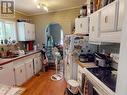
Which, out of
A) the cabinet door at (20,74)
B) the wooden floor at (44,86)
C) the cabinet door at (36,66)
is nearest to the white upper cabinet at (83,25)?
the wooden floor at (44,86)

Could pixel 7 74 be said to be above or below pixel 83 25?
below

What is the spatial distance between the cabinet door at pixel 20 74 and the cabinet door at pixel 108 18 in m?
2.51

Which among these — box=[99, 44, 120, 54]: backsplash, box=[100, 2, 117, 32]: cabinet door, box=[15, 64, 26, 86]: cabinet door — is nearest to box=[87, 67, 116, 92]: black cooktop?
box=[99, 44, 120, 54]: backsplash

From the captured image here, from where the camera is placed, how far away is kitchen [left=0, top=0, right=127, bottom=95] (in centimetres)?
132

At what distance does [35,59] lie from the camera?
176 inches

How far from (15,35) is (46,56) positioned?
1.46 m

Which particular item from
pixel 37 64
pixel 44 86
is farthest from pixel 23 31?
pixel 44 86

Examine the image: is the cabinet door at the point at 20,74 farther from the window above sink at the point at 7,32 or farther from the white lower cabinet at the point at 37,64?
the window above sink at the point at 7,32

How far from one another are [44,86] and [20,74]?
2.56ft

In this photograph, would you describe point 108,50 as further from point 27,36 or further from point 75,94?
point 27,36

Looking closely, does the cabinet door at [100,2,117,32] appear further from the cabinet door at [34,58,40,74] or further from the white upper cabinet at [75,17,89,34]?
the cabinet door at [34,58,40,74]

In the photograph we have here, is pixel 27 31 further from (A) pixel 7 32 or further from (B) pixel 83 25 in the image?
(B) pixel 83 25

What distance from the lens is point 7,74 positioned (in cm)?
282

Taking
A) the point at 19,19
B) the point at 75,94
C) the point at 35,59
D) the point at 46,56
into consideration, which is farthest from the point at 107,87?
the point at 19,19
